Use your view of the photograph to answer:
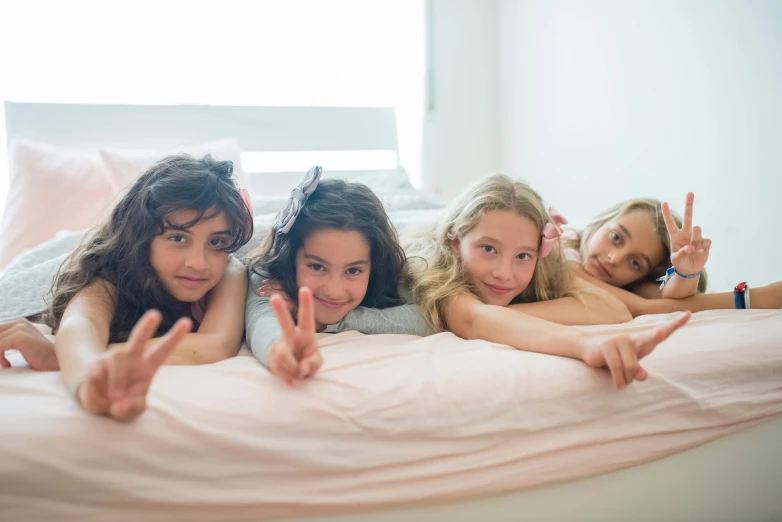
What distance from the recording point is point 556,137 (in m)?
2.88

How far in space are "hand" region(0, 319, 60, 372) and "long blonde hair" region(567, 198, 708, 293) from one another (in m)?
1.29

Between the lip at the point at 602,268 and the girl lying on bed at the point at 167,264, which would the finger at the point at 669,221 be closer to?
the lip at the point at 602,268

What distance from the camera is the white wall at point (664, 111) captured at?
171 cm

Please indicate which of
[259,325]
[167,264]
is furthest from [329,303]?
[167,264]

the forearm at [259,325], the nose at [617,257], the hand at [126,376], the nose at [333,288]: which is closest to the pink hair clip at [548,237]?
the nose at [617,257]

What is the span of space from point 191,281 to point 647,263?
3.66ft

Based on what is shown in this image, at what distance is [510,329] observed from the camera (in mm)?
1000

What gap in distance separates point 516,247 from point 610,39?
1.63 m

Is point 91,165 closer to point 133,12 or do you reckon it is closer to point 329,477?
point 133,12

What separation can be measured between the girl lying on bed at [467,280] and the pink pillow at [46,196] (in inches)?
41.5

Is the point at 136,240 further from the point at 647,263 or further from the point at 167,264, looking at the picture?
the point at 647,263

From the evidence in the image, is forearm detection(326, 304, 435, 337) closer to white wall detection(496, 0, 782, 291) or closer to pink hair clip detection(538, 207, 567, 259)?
pink hair clip detection(538, 207, 567, 259)

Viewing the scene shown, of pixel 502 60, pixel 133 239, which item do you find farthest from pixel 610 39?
pixel 133 239

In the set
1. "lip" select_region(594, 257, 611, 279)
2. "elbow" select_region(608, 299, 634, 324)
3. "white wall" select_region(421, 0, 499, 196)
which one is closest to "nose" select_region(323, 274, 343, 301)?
"elbow" select_region(608, 299, 634, 324)
